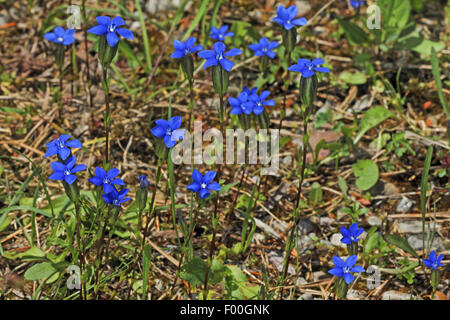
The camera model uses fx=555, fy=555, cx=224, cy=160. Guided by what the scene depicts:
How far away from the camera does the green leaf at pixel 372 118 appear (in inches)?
163

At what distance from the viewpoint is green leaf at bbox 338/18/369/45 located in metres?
4.66

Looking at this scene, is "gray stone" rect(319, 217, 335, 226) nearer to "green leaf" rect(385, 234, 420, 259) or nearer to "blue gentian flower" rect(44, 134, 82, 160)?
"green leaf" rect(385, 234, 420, 259)

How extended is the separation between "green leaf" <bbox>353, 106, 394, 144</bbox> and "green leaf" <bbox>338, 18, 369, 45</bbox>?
0.78 meters

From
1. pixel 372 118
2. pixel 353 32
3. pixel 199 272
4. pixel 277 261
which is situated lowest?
pixel 277 261

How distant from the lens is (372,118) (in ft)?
13.7

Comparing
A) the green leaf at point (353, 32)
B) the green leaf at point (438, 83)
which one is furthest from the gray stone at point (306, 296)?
the green leaf at point (353, 32)

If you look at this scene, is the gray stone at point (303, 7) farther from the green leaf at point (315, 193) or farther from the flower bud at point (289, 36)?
the green leaf at point (315, 193)

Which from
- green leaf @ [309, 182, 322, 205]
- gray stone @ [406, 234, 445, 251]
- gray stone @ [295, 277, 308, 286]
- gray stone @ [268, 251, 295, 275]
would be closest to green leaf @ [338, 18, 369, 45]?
green leaf @ [309, 182, 322, 205]

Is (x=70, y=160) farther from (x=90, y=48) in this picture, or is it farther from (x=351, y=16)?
(x=351, y=16)

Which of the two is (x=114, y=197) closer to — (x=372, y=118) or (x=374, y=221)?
(x=374, y=221)

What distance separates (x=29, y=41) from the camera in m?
4.87

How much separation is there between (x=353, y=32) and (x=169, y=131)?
2.43 meters

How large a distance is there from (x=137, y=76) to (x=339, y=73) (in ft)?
5.61

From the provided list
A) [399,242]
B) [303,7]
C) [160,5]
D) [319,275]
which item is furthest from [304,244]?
[160,5]
